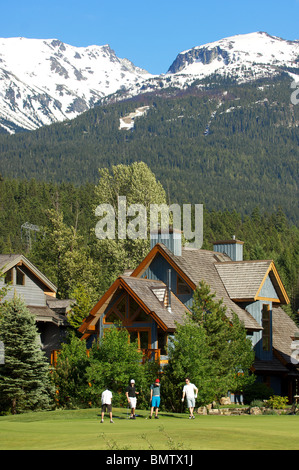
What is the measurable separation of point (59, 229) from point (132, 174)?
32.4ft

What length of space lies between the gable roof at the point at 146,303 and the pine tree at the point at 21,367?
480 centimetres

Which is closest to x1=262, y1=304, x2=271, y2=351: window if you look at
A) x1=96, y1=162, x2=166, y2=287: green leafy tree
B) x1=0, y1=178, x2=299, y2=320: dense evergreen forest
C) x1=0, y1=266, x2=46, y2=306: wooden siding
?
x1=0, y1=178, x2=299, y2=320: dense evergreen forest

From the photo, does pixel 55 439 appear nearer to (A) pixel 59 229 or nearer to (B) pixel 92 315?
(B) pixel 92 315

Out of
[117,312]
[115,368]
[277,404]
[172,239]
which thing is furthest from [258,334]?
[115,368]

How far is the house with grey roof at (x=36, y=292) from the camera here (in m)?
48.0

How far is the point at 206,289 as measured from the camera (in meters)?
38.5

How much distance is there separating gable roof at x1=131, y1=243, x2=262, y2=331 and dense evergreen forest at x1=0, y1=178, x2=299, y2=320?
5729 millimetres

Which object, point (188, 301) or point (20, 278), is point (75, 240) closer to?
point (20, 278)

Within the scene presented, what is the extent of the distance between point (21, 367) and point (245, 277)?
51.3 ft

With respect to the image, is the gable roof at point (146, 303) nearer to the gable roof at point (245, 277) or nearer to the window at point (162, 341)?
the window at point (162, 341)

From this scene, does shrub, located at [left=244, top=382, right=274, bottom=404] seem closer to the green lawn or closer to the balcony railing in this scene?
the balcony railing

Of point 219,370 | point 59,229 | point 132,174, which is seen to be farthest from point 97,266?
point 219,370

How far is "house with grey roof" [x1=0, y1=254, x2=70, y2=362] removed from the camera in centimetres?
4800

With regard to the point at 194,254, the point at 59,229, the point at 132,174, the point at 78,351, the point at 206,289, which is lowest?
the point at 78,351
